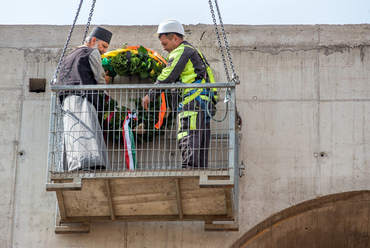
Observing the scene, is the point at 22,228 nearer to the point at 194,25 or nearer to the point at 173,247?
the point at 173,247

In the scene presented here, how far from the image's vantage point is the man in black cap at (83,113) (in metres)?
8.95

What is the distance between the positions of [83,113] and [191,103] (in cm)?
115

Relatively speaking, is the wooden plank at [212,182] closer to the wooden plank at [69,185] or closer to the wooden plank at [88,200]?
the wooden plank at [88,200]

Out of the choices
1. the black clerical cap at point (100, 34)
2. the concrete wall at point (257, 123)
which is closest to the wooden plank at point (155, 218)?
the concrete wall at point (257, 123)

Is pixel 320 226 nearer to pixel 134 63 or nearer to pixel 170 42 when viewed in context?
pixel 170 42

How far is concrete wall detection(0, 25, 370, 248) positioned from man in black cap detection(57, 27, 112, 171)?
1062 millimetres

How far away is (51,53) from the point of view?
10.6 meters

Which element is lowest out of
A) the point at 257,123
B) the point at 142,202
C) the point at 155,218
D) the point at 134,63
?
the point at 155,218

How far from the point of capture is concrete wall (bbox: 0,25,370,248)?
32.4ft

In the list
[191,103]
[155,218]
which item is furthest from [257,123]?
[155,218]

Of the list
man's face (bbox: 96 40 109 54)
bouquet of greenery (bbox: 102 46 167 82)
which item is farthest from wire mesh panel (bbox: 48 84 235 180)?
man's face (bbox: 96 40 109 54)

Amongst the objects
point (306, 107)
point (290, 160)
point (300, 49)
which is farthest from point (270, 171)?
point (300, 49)

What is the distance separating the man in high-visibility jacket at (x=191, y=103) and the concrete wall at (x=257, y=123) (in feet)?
3.07

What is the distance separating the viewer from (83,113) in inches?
360
